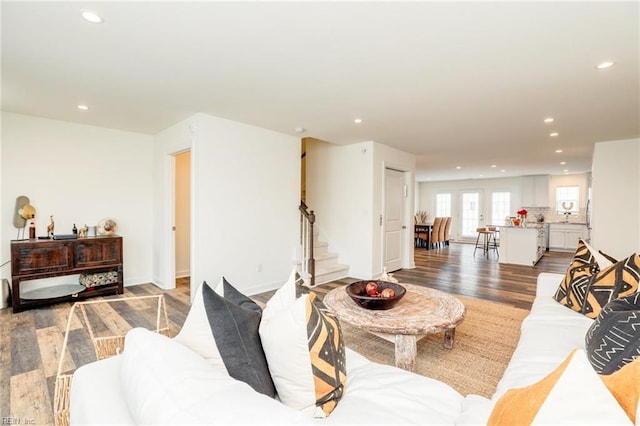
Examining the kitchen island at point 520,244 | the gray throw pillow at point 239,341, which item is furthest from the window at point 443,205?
the gray throw pillow at point 239,341

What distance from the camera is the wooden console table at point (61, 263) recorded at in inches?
135

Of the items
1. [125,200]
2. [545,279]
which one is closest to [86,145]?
[125,200]

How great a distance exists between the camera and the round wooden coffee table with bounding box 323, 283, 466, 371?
6.46 ft

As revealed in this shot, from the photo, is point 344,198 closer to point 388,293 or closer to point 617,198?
point 388,293

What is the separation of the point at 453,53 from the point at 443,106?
3.92 ft

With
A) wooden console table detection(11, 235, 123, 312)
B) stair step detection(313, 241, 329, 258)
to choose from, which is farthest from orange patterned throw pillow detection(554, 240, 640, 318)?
wooden console table detection(11, 235, 123, 312)

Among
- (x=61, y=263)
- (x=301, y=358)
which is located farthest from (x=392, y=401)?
(x=61, y=263)

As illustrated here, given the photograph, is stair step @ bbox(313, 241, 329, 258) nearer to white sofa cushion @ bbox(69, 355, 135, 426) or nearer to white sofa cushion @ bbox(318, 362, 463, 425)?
white sofa cushion @ bbox(318, 362, 463, 425)

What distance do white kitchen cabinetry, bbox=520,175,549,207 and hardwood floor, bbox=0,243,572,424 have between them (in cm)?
354

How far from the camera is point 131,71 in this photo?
2500 mm

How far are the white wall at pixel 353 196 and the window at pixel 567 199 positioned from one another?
6226 millimetres

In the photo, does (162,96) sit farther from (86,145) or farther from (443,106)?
(443,106)

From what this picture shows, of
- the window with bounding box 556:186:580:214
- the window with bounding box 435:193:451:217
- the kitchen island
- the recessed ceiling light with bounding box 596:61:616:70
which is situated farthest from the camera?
the window with bounding box 435:193:451:217

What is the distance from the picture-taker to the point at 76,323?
3.04 meters
